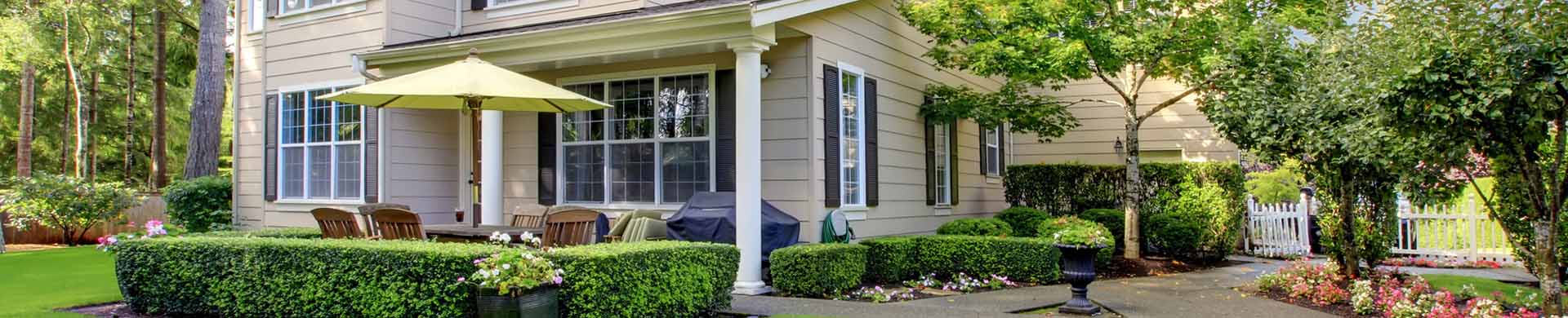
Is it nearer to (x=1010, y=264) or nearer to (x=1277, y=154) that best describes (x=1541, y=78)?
(x=1277, y=154)

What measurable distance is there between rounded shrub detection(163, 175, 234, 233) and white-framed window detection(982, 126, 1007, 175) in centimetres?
1056

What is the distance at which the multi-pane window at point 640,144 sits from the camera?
10.3 metres

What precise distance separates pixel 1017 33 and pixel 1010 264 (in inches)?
108

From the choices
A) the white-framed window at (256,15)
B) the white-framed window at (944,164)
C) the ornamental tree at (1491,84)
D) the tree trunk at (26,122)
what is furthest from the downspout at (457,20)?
the tree trunk at (26,122)

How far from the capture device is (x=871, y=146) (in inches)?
413

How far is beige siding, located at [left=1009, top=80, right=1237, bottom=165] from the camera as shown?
15766 millimetres

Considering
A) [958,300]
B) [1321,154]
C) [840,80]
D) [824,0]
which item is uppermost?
A: [824,0]

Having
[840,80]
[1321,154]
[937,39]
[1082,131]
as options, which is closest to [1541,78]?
[1321,154]

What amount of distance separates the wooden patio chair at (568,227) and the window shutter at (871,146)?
3.45 m

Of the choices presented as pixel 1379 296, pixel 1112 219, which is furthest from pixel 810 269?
pixel 1112 219

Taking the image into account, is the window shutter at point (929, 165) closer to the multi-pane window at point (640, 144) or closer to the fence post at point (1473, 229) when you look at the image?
the multi-pane window at point (640, 144)

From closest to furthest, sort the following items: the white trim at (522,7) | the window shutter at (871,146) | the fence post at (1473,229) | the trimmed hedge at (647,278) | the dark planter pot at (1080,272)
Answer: the trimmed hedge at (647,278) → the dark planter pot at (1080,272) → the window shutter at (871,146) → the white trim at (522,7) → the fence post at (1473,229)

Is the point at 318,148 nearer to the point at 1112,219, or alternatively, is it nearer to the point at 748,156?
the point at 748,156

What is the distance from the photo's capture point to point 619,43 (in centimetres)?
924
